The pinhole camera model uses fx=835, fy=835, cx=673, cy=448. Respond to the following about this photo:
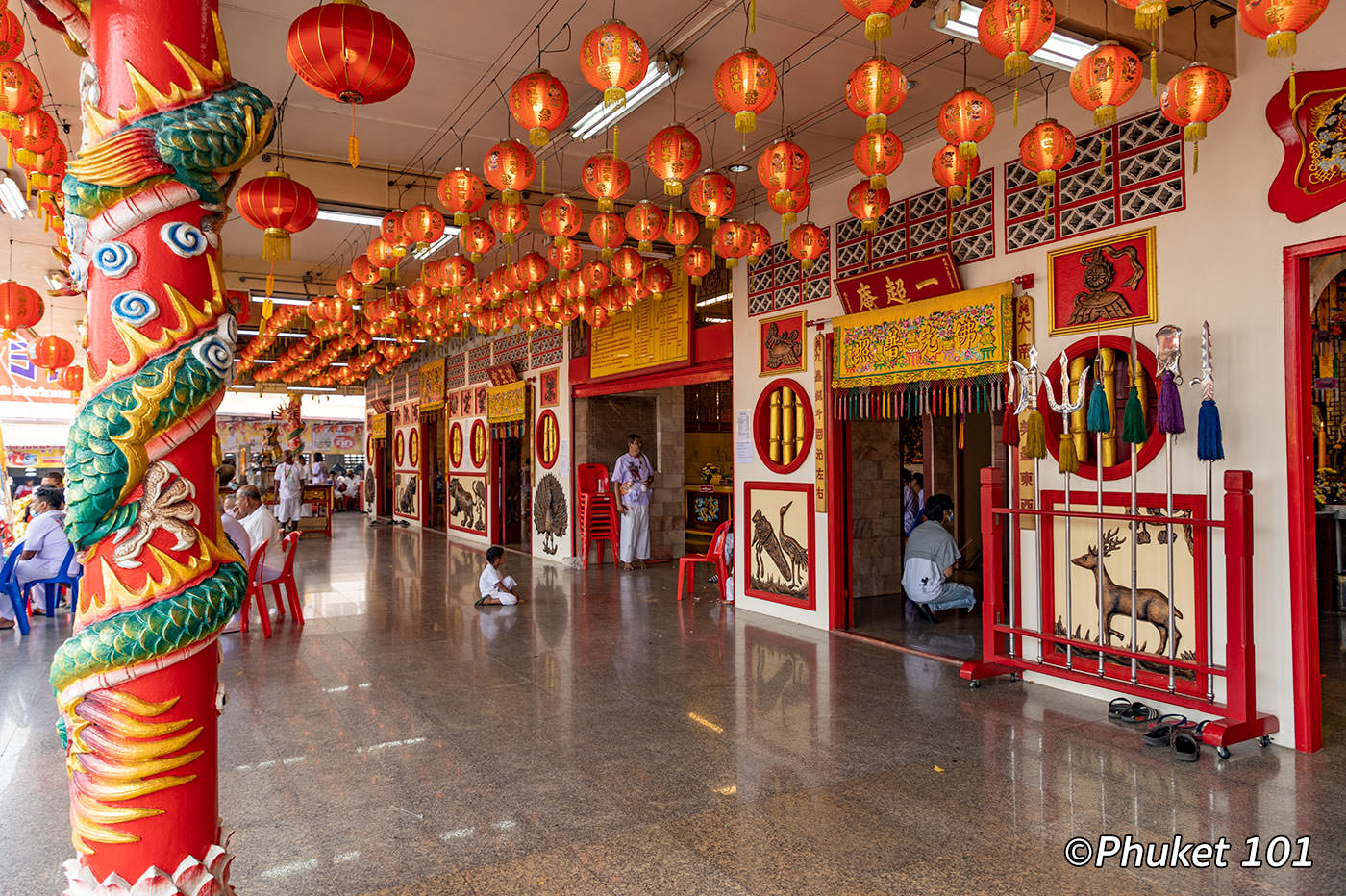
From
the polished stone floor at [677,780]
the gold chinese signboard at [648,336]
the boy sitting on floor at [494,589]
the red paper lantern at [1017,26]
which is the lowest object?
the polished stone floor at [677,780]

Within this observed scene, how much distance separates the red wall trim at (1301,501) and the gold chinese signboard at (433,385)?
12187 millimetres

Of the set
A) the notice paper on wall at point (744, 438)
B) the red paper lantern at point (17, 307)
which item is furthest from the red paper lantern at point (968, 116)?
the red paper lantern at point (17, 307)

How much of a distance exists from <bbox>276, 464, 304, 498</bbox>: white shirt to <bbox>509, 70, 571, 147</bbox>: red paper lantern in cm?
1164

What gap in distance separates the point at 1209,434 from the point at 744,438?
13.0ft

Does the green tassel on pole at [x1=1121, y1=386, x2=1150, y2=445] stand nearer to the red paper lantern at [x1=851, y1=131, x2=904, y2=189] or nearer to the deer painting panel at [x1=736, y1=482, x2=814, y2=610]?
the red paper lantern at [x1=851, y1=131, x2=904, y2=189]

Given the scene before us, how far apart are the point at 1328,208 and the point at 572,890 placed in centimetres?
404

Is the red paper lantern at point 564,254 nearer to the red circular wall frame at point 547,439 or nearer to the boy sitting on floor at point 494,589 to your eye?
the boy sitting on floor at point 494,589

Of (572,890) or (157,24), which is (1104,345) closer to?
(572,890)


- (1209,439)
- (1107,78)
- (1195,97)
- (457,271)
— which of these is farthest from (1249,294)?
(457,271)

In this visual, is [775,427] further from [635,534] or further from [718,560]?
[635,534]

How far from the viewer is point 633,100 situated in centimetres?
468

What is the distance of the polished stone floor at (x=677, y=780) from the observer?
8.59 ft

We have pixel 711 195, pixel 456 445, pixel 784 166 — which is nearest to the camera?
pixel 784 166

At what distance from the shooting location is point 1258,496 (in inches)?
151
